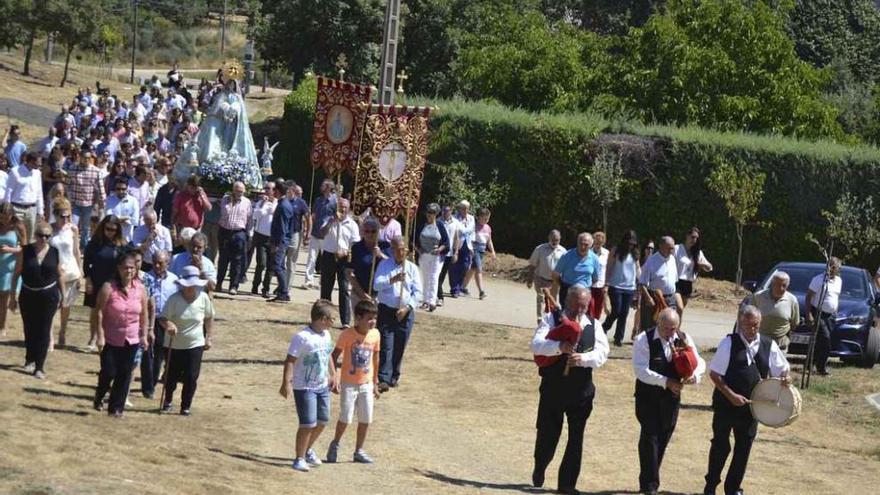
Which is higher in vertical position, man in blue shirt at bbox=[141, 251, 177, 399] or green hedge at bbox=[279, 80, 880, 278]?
green hedge at bbox=[279, 80, 880, 278]

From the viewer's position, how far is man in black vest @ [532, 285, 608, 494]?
1341 centimetres

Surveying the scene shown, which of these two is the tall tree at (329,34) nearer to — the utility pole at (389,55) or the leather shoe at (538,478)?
the utility pole at (389,55)

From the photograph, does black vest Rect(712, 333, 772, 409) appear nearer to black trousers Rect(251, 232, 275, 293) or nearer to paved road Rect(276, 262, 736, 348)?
paved road Rect(276, 262, 736, 348)

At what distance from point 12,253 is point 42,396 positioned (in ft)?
8.54

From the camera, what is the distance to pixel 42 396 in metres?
15.6

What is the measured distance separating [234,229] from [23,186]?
3425mm

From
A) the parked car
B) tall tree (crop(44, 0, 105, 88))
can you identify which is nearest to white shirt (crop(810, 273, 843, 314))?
the parked car

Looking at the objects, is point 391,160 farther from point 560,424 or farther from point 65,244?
point 560,424

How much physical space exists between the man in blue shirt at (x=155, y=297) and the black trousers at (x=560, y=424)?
4.06m

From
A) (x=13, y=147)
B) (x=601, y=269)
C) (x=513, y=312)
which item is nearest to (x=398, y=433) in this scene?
(x=601, y=269)

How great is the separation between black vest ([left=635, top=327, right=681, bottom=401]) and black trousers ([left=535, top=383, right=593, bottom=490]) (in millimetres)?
495

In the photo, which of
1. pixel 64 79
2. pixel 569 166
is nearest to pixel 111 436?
pixel 569 166

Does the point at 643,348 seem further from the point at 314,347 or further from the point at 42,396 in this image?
the point at 42,396

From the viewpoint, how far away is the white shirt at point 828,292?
21.4 m
